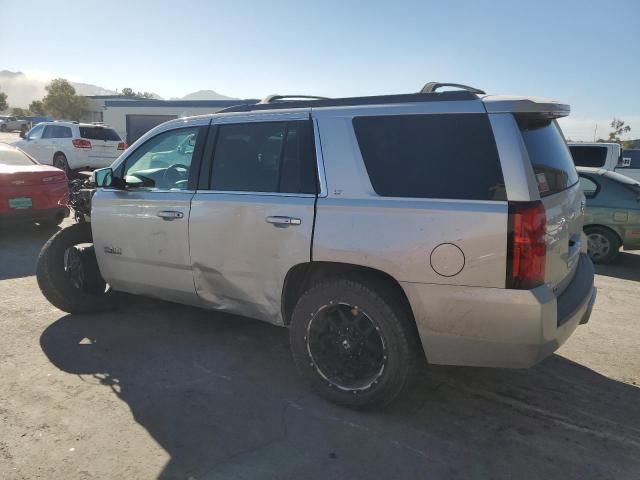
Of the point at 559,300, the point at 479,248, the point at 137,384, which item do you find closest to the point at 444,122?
the point at 479,248

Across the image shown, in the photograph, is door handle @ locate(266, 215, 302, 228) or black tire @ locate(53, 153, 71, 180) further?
black tire @ locate(53, 153, 71, 180)

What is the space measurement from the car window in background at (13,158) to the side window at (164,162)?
16.6 feet

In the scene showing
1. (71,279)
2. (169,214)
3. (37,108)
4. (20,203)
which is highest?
(37,108)

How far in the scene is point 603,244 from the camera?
25.6ft

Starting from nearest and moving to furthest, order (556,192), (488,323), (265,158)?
(488,323), (556,192), (265,158)

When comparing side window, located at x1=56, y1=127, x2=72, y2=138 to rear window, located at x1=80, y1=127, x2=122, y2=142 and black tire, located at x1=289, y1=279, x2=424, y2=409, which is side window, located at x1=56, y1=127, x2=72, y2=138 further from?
black tire, located at x1=289, y1=279, x2=424, y2=409

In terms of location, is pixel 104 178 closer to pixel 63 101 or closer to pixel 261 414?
pixel 261 414

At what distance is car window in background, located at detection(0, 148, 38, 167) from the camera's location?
8344mm

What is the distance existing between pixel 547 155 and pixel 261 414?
2.36 metres

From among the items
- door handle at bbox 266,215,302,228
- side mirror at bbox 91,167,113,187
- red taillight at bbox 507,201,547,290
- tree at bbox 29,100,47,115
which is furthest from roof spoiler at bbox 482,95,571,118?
tree at bbox 29,100,47,115

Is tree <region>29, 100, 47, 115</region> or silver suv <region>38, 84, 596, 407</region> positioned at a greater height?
tree <region>29, 100, 47, 115</region>

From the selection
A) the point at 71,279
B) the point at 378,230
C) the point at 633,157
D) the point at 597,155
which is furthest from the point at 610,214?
the point at 633,157

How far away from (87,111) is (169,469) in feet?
252

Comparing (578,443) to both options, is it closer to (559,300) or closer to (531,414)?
(531,414)
